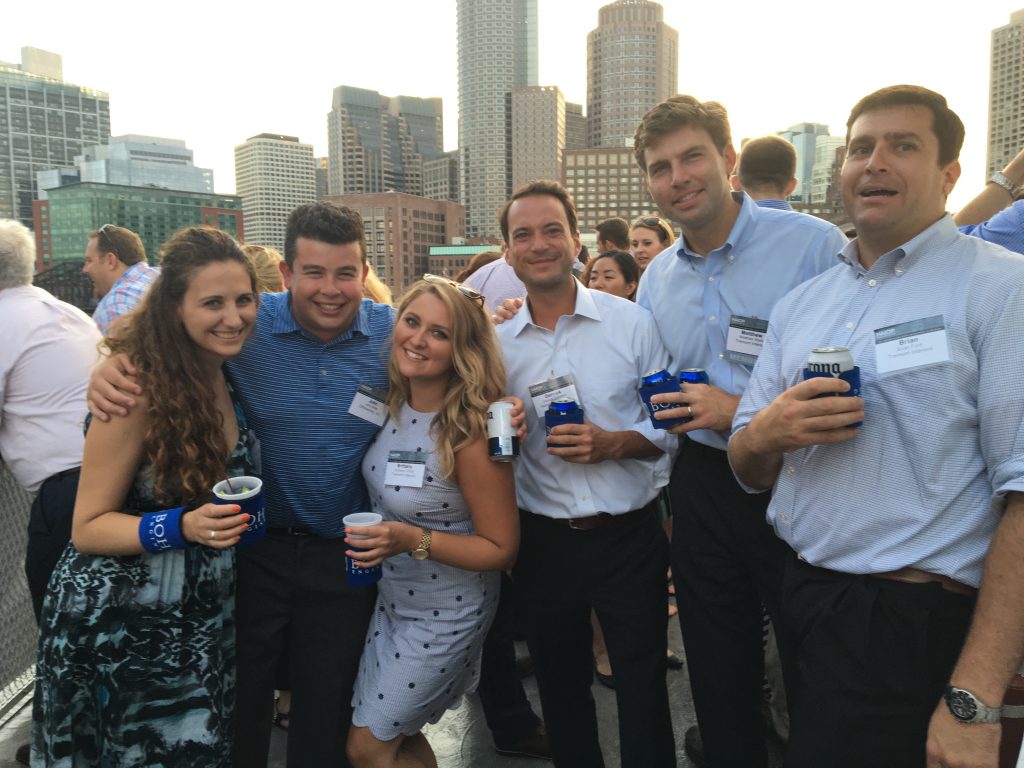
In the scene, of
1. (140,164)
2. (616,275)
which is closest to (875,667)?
(616,275)

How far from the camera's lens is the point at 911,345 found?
1.54 meters

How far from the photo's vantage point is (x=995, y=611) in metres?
1.42

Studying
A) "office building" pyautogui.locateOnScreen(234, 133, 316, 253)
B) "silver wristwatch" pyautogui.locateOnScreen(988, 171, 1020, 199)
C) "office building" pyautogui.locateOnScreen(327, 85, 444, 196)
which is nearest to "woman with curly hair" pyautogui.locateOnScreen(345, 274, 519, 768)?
"silver wristwatch" pyautogui.locateOnScreen(988, 171, 1020, 199)

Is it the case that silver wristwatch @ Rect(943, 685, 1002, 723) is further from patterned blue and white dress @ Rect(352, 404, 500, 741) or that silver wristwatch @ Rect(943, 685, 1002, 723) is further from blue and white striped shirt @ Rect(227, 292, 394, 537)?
blue and white striped shirt @ Rect(227, 292, 394, 537)

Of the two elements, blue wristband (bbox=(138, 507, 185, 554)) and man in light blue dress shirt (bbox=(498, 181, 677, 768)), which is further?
man in light blue dress shirt (bbox=(498, 181, 677, 768))

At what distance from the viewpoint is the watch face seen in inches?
56.1

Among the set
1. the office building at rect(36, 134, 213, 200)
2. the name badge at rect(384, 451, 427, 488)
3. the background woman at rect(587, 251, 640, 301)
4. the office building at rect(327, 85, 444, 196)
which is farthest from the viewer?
the office building at rect(327, 85, 444, 196)

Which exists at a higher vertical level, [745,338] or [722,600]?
[745,338]

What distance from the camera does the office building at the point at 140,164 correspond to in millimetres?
125812

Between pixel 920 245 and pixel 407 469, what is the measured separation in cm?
155

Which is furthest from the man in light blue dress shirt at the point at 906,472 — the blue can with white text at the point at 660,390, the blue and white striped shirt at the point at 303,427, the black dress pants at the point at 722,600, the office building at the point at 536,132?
the office building at the point at 536,132

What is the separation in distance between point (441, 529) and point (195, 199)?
105 metres

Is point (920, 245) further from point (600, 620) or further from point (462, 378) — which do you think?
point (600, 620)

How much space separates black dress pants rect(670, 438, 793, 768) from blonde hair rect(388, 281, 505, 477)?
745mm
